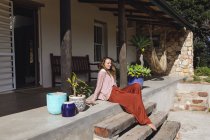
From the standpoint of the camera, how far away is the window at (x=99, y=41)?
10.6 m

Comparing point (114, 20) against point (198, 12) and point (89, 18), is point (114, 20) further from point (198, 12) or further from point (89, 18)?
point (198, 12)

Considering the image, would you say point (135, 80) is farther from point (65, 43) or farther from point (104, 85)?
point (65, 43)

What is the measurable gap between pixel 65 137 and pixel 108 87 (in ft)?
6.03

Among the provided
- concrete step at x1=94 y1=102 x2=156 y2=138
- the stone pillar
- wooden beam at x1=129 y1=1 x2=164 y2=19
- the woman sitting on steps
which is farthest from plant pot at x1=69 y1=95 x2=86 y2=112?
the stone pillar

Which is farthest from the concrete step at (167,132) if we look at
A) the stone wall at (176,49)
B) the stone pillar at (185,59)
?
the stone pillar at (185,59)

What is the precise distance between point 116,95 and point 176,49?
8065 millimetres

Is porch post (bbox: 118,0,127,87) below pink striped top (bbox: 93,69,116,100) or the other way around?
the other way around

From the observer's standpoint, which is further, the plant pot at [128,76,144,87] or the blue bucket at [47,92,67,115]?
the plant pot at [128,76,144,87]

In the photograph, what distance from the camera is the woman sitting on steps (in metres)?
5.00

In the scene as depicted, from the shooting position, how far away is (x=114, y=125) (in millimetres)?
4184

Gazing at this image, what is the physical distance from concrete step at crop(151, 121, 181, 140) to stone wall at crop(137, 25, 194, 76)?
6.26 meters

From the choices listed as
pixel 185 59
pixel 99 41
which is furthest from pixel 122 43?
pixel 185 59

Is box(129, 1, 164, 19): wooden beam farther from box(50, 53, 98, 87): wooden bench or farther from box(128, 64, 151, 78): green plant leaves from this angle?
box(50, 53, 98, 87): wooden bench

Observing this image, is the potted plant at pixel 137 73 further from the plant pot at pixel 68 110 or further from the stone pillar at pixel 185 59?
the stone pillar at pixel 185 59
